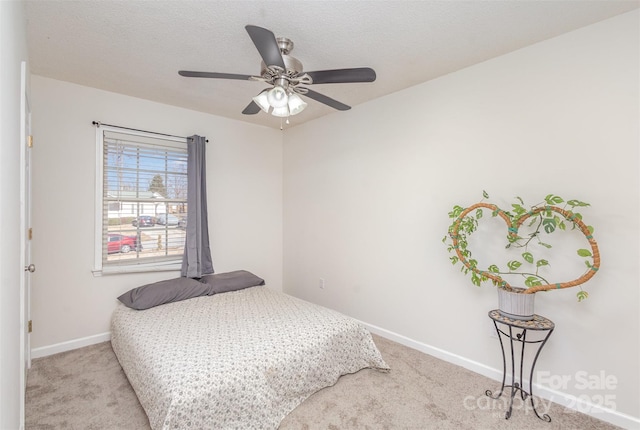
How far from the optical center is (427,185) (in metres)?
2.86

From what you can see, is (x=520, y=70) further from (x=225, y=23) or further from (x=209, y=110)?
(x=209, y=110)

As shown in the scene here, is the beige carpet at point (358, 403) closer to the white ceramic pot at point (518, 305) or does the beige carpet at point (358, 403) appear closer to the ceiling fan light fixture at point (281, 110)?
the white ceramic pot at point (518, 305)

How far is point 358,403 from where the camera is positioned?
83.1 inches

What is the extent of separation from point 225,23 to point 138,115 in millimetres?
1879

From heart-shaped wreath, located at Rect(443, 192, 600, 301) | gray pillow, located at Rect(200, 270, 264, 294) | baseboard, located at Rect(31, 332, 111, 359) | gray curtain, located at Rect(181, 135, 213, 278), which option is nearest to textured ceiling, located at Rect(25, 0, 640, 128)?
gray curtain, located at Rect(181, 135, 213, 278)

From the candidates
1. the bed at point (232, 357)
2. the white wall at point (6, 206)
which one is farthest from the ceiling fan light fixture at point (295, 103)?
the bed at point (232, 357)

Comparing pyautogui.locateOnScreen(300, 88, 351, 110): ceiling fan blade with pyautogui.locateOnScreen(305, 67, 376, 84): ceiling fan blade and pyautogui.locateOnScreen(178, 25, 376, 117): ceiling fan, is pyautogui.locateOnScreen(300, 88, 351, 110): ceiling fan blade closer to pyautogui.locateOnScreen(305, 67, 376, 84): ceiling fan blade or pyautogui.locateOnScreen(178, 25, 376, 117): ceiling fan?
pyautogui.locateOnScreen(178, 25, 376, 117): ceiling fan

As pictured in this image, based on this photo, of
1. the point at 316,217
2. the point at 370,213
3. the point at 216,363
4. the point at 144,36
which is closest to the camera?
the point at 216,363

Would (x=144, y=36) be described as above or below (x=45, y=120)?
above

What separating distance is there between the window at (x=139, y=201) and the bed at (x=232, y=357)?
0.64m

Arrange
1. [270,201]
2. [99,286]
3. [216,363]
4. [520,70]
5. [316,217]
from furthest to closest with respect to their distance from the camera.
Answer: [270,201]
[316,217]
[99,286]
[520,70]
[216,363]

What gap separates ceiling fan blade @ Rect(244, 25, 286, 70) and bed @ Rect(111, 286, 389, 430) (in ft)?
5.87

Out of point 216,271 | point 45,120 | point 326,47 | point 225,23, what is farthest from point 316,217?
point 45,120

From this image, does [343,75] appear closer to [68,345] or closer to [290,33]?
[290,33]
